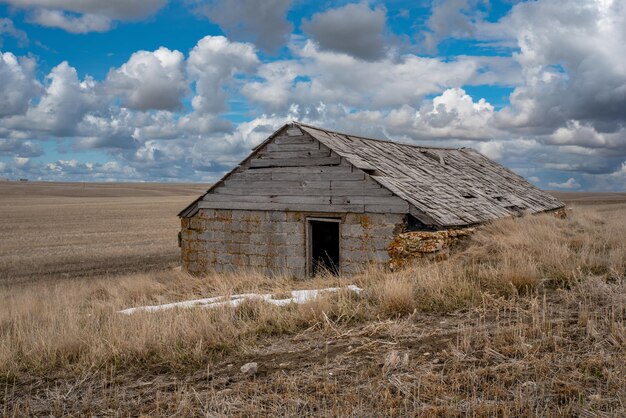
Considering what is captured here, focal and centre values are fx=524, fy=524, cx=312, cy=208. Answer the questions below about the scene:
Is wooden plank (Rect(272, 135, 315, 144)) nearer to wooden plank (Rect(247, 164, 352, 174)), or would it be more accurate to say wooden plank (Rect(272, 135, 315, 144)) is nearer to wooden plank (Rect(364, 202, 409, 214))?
wooden plank (Rect(247, 164, 352, 174))

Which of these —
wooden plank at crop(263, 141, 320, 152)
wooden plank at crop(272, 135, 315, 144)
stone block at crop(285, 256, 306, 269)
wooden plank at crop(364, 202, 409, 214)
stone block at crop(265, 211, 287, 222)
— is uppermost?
wooden plank at crop(272, 135, 315, 144)

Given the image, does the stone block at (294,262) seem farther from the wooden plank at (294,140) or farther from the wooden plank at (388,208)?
the wooden plank at (294,140)

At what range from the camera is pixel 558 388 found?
11.6 feet

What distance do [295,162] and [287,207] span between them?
1.11 m

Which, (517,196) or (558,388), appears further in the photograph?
(517,196)

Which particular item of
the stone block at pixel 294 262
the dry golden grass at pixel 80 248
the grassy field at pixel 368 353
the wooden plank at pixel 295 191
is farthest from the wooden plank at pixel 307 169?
the dry golden grass at pixel 80 248

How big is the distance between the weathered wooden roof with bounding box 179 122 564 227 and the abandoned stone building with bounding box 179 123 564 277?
0.16 feet

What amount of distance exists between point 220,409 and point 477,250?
7042 millimetres

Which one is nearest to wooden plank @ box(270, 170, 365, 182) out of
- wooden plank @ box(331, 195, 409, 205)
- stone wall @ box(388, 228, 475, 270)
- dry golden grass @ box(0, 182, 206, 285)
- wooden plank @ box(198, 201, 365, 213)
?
wooden plank @ box(331, 195, 409, 205)

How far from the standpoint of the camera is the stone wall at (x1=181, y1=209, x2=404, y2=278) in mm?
11109

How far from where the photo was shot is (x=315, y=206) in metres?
12.0

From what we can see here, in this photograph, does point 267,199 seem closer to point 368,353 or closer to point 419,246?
point 419,246

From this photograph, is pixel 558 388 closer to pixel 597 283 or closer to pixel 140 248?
pixel 597 283

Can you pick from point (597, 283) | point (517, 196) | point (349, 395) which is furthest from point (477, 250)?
point (517, 196)
